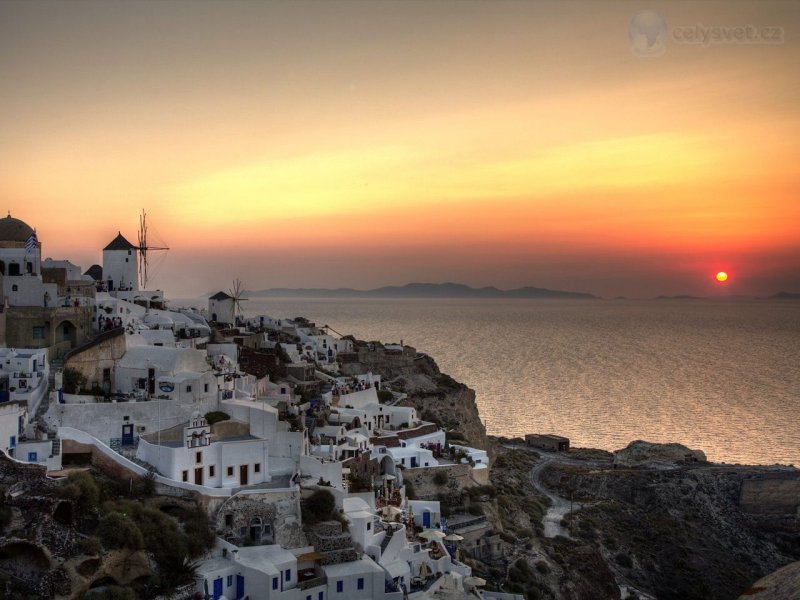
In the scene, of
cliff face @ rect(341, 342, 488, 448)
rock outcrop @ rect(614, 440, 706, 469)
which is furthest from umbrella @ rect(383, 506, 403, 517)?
rock outcrop @ rect(614, 440, 706, 469)

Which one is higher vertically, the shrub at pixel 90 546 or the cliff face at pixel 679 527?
the shrub at pixel 90 546

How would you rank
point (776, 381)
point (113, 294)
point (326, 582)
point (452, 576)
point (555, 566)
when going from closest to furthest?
point (326, 582), point (452, 576), point (555, 566), point (113, 294), point (776, 381)

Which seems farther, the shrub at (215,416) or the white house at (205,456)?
the shrub at (215,416)

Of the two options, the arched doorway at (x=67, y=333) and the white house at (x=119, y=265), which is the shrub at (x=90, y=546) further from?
the white house at (x=119, y=265)

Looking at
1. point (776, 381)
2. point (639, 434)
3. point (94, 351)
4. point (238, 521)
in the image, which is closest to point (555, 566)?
point (238, 521)

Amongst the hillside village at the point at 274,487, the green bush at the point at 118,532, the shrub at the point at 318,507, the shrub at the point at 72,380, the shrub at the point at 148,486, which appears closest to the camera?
the green bush at the point at 118,532

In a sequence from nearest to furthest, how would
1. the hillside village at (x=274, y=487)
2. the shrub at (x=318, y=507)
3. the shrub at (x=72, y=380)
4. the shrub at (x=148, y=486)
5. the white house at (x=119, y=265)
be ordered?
the hillside village at (x=274, y=487), the shrub at (x=148, y=486), the shrub at (x=318, y=507), the shrub at (x=72, y=380), the white house at (x=119, y=265)

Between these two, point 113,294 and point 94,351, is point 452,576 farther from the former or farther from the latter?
point 113,294

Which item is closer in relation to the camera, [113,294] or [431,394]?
[113,294]

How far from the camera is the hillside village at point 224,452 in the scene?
22.6 meters

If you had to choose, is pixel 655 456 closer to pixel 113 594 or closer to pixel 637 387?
pixel 113 594

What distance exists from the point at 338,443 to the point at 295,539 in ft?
25.5

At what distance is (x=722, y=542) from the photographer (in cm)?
4378

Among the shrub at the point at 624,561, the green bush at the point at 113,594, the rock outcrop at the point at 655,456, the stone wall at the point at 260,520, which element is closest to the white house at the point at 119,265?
the stone wall at the point at 260,520
